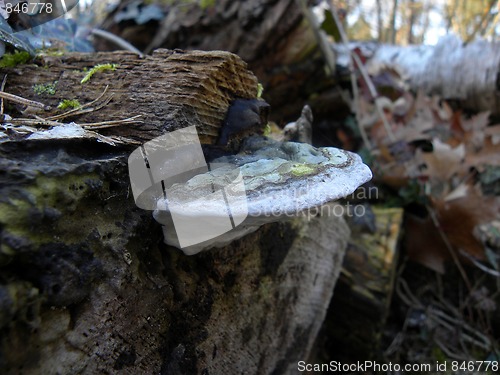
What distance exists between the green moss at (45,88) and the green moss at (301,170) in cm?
77

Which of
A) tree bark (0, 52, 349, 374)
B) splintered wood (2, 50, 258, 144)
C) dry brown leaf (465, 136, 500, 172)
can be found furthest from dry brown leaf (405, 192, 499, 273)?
splintered wood (2, 50, 258, 144)

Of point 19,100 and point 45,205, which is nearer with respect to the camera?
point 45,205

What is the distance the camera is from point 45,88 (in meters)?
1.07

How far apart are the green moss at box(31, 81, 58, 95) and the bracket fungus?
47 cm

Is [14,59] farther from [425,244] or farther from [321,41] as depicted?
[321,41]

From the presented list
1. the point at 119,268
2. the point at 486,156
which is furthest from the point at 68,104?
the point at 486,156

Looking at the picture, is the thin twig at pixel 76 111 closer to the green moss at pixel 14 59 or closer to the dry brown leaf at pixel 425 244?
the green moss at pixel 14 59

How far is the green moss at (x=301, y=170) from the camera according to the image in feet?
2.67

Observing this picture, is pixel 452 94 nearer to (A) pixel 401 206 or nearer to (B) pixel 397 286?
(A) pixel 401 206

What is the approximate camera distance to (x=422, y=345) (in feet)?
7.38

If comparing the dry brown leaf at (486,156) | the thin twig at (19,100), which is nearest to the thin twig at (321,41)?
the dry brown leaf at (486,156)

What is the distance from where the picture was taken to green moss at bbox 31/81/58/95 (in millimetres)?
1054

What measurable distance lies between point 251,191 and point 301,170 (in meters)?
0.15

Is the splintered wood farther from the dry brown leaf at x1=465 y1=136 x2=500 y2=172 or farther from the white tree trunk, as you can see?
the white tree trunk
